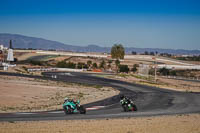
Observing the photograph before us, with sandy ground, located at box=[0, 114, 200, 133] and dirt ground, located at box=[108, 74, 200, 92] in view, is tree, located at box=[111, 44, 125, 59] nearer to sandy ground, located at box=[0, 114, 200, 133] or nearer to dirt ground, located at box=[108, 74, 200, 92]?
dirt ground, located at box=[108, 74, 200, 92]

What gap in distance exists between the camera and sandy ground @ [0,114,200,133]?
56.7ft

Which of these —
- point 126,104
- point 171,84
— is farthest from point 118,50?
point 126,104

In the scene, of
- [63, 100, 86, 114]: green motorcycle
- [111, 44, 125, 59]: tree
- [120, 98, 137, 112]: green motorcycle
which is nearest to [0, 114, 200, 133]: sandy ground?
[63, 100, 86, 114]: green motorcycle

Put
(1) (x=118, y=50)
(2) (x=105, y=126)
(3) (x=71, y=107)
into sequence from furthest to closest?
(1) (x=118, y=50) → (3) (x=71, y=107) → (2) (x=105, y=126)

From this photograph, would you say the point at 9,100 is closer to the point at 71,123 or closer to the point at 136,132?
the point at 71,123

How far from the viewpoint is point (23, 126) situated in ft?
60.0

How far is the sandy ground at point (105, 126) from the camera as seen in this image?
56.7 feet

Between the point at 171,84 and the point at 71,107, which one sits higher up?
the point at 71,107

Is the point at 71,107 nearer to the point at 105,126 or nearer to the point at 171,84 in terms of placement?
the point at 105,126

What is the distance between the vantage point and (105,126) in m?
18.9

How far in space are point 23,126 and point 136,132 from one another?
661 centimetres

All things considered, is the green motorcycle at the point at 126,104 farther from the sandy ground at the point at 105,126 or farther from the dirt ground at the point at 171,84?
the dirt ground at the point at 171,84

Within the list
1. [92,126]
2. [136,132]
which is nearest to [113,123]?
[92,126]

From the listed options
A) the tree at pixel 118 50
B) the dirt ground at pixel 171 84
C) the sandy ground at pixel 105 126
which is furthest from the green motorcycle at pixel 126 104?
the tree at pixel 118 50
